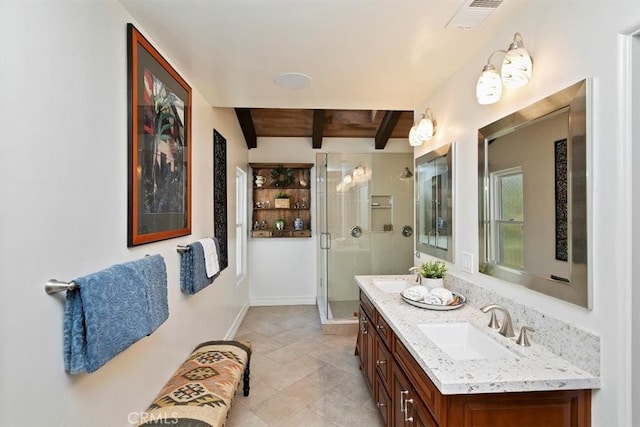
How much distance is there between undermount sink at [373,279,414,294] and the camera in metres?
2.43

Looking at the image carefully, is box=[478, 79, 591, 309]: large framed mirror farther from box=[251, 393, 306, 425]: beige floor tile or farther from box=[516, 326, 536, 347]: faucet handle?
box=[251, 393, 306, 425]: beige floor tile

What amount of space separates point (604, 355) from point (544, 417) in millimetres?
298

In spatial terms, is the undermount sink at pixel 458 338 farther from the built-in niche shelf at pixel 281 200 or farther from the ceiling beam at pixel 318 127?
the built-in niche shelf at pixel 281 200

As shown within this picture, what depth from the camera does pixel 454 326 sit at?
5.13ft

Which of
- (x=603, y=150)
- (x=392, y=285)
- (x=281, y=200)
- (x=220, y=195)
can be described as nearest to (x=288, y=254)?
A: (x=281, y=200)

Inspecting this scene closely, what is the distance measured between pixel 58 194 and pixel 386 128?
373 cm

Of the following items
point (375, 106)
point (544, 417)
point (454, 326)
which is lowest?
point (544, 417)

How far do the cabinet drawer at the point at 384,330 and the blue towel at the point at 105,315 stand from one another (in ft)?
3.97

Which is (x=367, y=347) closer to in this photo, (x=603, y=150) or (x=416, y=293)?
(x=416, y=293)

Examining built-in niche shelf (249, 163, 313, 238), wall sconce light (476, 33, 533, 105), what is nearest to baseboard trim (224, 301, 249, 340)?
built-in niche shelf (249, 163, 313, 238)

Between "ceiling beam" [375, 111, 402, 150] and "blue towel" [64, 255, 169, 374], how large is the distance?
3325 millimetres

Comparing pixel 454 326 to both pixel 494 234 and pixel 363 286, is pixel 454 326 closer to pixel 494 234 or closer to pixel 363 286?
pixel 494 234

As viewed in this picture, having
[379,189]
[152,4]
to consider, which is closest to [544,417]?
[152,4]

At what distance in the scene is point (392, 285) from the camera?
2465 mm
